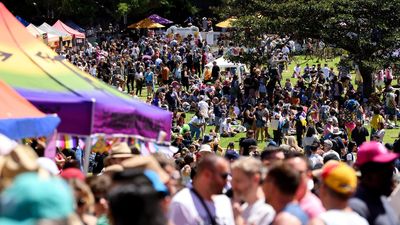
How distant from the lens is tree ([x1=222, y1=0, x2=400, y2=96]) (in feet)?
114

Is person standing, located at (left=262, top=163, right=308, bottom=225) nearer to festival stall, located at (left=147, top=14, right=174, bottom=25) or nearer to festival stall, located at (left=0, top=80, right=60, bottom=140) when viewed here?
festival stall, located at (left=0, top=80, right=60, bottom=140)

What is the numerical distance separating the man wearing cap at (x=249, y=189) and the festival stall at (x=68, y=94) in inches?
159

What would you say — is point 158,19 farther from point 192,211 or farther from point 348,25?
point 192,211

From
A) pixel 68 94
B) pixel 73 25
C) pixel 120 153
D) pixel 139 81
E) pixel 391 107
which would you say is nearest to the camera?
pixel 120 153

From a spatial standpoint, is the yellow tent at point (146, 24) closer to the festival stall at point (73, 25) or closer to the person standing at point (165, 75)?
the festival stall at point (73, 25)

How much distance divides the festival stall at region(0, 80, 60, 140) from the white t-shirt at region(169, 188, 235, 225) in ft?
10.4

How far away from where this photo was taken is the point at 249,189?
639cm

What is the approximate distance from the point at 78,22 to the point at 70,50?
13.5 metres

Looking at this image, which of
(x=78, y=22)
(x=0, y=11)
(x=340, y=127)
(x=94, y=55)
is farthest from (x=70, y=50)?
(x=0, y=11)

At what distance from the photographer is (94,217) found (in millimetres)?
6039

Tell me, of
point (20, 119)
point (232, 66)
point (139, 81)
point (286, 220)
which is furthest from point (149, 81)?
point (286, 220)

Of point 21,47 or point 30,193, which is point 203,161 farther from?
point 21,47

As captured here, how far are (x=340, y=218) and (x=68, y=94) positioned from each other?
215 inches

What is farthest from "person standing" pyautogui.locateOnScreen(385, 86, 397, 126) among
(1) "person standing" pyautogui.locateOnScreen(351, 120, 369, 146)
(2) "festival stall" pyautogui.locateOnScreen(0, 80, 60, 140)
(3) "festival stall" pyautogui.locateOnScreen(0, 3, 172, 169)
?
(2) "festival stall" pyautogui.locateOnScreen(0, 80, 60, 140)
